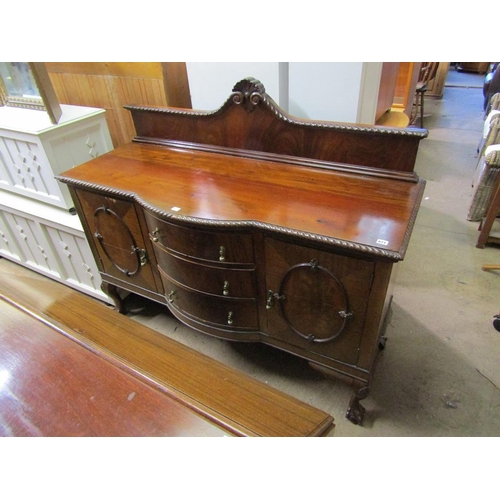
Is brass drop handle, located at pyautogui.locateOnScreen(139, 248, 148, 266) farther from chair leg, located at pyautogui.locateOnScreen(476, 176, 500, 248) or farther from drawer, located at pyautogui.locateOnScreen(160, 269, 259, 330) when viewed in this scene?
chair leg, located at pyautogui.locateOnScreen(476, 176, 500, 248)

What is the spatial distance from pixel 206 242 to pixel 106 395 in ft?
2.31

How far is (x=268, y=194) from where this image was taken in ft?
3.89

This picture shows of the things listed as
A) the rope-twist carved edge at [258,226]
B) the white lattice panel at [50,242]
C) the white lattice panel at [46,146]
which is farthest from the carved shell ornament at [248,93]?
the white lattice panel at [50,242]

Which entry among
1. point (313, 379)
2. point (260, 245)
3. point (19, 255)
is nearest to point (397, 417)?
point (313, 379)

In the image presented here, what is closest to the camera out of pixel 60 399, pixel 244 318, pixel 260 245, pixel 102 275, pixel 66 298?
pixel 60 399

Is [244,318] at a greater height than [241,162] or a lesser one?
lesser

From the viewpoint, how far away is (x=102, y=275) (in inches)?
68.3

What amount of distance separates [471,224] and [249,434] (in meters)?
2.60

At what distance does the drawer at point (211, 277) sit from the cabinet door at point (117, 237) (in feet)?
0.52

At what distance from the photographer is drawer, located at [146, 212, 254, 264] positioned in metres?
1.10

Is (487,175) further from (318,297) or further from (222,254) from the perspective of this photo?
(222,254)

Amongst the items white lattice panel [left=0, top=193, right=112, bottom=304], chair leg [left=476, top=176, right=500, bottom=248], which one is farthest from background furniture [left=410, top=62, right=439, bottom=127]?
white lattice panel [left=0, top=193, right=112, bottom=304]

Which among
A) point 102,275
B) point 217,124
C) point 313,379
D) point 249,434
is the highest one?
point 217,124

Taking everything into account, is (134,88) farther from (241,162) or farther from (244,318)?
(244,318)
